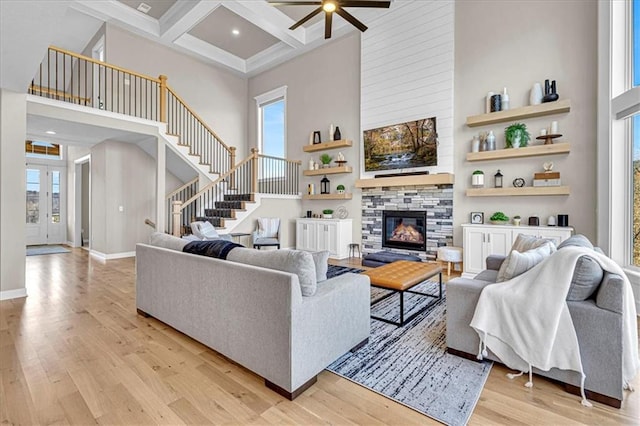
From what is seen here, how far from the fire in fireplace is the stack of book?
1855 mm

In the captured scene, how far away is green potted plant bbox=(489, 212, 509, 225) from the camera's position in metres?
4.94

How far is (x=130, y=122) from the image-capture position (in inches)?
225

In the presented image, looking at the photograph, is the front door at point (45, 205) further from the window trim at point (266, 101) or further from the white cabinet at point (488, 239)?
the white cabinet at point (488, 239)

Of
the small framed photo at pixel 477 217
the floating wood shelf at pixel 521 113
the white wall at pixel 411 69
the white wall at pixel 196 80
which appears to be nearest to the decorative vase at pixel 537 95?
the floating wood shelf at pixel 521 113

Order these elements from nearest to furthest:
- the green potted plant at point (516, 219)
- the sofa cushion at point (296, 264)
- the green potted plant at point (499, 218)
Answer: the sofa cushion at point (296, 264), the green potted plant at point (516, 219), the green potted plant at point (499, 218)

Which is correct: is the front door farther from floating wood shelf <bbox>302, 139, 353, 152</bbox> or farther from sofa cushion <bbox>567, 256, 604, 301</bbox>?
sofa cushion <bbox>567, 256, 604, 301</bbox>

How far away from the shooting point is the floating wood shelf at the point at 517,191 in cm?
452

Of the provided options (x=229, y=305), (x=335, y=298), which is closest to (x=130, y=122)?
(x=229, y=305)

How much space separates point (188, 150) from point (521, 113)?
633cm

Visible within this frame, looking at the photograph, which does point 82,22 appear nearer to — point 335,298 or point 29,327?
point 29,327

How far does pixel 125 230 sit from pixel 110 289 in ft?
10.6

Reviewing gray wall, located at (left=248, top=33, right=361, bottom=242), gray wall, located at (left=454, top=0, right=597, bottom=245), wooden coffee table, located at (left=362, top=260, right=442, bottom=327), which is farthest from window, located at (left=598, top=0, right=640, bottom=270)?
gray wall, located at (left=248, top=33, right=361, bottom=242)

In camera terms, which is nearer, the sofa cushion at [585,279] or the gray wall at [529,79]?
the sofa cushion at [585,279]

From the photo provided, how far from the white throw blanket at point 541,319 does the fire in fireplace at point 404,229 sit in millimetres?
3766
